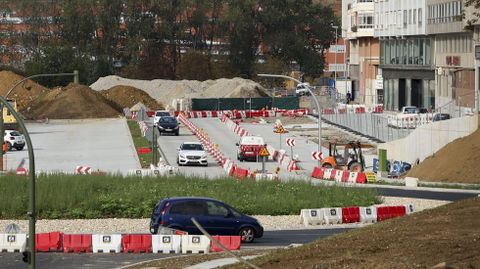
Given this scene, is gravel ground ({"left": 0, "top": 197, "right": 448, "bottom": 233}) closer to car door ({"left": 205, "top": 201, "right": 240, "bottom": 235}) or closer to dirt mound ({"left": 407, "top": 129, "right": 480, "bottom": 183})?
car door ({"left": 205, "top": 201, "right": 240, "bottom": 235})

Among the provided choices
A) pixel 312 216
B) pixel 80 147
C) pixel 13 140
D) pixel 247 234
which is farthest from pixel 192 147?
pixel 247 234

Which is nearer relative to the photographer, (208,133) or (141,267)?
(141,267)

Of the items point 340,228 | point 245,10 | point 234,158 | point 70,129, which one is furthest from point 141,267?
point 245,10

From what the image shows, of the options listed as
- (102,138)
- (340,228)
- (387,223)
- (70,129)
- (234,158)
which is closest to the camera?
(387,223)

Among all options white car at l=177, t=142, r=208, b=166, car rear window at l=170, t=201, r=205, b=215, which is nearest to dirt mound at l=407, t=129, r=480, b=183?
white car at l=177, t=142, r=208, b=166

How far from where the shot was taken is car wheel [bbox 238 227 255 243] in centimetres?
4212

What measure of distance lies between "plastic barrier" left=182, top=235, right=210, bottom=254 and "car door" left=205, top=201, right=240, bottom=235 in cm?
227

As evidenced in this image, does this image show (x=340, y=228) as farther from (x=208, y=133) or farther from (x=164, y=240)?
(x=208, y=133)

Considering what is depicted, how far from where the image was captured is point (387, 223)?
112ft

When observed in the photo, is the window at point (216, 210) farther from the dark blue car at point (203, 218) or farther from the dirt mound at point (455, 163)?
the dirt mound at point (455, 163)

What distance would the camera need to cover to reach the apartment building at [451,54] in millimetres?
101250

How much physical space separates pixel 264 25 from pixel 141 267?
150343 millimetres

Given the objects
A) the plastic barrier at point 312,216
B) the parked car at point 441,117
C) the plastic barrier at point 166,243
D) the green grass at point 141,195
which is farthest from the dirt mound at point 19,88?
the plastic barrier at point 166,243

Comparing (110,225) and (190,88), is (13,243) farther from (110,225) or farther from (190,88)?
(190,88)
